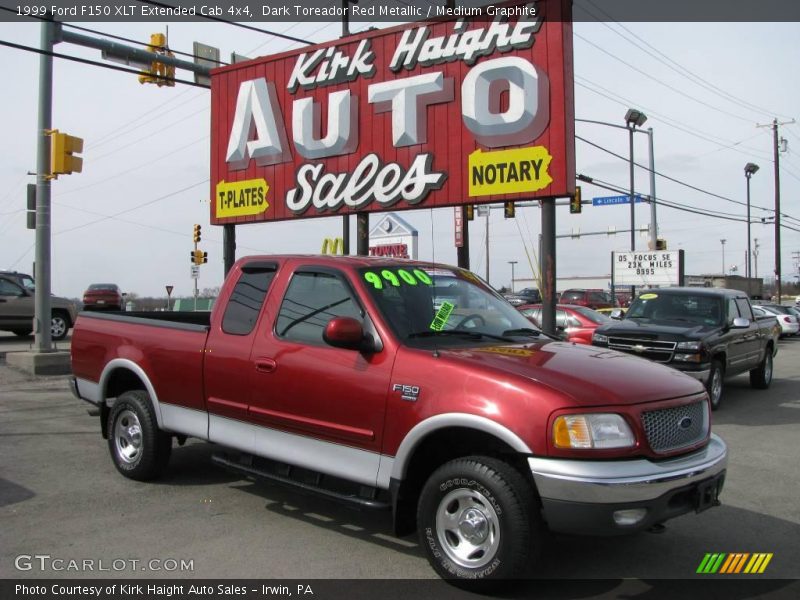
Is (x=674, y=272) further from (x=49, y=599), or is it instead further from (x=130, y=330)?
(x=49, y=599)

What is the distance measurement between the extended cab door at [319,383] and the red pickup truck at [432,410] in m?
0.01

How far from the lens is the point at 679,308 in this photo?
11938mm

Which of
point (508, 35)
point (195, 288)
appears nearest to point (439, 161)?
point (508, 35)

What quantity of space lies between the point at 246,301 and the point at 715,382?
26.6ft

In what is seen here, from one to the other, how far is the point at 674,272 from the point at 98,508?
2500 cm

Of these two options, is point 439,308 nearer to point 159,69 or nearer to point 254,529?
point 254,529

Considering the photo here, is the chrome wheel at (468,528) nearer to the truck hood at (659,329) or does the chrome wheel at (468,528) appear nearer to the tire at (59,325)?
the truck hood at (659,329)

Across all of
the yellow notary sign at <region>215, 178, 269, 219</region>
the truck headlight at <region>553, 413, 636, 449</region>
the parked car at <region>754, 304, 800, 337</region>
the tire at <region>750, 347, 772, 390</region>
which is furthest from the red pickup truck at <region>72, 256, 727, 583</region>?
the parked car at <region>754, 304, 800, 337</region>

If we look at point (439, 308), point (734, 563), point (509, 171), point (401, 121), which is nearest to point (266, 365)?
point (439, 308)

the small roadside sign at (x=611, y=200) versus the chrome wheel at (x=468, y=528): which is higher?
the small roadside sign at (x=611, y=200)

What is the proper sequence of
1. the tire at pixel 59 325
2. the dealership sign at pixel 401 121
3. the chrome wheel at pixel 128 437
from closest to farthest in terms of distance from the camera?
the chrome wheel at pixel 128 437, the dealership sign at pixel 401 121, the tire at pixel 59 325

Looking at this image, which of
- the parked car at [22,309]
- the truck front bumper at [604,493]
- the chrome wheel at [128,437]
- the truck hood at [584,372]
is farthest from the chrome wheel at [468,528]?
the parked car at [22,309]

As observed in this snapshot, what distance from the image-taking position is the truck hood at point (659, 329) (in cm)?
1059

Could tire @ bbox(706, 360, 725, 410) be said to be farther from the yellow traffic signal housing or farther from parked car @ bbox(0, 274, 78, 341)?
parked car @ bbox(0, 274, 78, 341)
